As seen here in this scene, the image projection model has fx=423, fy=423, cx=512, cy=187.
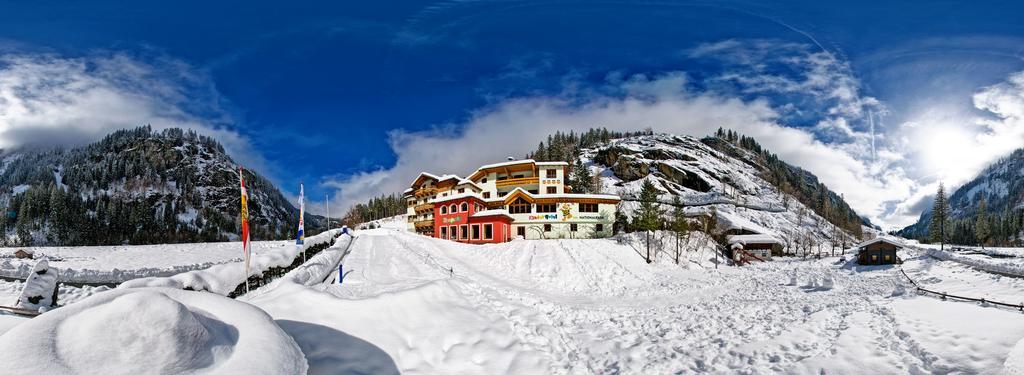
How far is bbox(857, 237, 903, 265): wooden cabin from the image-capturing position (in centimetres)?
4316

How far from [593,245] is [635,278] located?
10.6m

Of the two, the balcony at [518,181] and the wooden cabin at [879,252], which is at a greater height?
the balcony at [518,181]

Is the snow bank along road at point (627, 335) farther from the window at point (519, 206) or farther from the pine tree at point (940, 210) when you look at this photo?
the pine tree at point (940, 210)

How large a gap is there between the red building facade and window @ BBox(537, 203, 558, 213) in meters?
3.80

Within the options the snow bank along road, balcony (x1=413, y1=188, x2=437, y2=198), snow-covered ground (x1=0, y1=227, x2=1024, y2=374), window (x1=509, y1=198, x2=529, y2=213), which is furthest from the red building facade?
the snow bank along road

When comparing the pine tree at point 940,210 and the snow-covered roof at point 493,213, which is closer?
the snow-covered roof at point 493,213

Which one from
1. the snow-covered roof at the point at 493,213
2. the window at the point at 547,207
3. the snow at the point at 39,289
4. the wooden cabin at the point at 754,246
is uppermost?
the window at the point at 547,207

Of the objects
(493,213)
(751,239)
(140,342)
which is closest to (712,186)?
(751,239)

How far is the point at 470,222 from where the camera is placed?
4597cm

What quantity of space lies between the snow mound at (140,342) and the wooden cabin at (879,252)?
5517 centimetres

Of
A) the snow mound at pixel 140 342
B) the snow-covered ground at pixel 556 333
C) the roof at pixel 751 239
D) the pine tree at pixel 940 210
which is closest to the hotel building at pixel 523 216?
the roof at pixel 751 239

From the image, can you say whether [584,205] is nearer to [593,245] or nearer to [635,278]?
[593,245]

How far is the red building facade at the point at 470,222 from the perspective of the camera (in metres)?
44.6

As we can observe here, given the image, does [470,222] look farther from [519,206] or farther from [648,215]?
[648,215]
